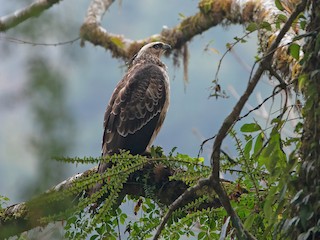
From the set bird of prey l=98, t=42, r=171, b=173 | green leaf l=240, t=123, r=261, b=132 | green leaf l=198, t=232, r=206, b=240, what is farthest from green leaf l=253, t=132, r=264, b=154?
bird of prey l=98, t=42, r=171, b=173

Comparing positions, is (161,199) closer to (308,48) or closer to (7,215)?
(7,215)

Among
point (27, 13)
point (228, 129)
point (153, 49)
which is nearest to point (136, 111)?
point (153, 49)

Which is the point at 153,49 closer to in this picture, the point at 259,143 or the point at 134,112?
the point at 134,112

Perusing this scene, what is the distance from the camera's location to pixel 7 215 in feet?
13.1

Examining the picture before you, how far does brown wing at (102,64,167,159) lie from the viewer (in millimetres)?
5199

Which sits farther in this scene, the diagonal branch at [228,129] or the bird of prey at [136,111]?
the bird of prey at [136,111]

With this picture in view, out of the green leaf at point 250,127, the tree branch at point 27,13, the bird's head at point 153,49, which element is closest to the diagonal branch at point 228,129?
the green leaf at point 250,127

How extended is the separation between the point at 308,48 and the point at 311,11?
7.0 inches

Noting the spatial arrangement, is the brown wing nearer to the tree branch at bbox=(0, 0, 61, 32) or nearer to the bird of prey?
the bird of prey

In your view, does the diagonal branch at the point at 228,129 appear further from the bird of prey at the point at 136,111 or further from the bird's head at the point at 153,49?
the bird's head at the point at 153,49

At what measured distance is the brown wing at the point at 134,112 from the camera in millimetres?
5199

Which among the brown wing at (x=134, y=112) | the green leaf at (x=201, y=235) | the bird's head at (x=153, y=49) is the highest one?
the bird's head at (x=153, y=49)

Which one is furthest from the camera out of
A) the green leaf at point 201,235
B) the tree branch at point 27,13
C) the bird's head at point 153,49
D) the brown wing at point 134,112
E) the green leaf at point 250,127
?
the bird's head at point 153,49

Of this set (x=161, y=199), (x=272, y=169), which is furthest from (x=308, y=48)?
(x=161, y=199)
